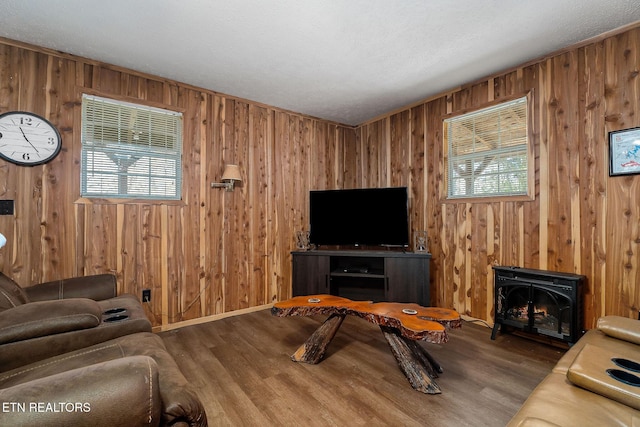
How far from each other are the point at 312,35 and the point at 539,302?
3.08 m

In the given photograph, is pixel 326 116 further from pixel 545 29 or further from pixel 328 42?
pixel 545 29

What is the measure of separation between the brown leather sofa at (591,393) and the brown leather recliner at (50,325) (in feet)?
6.67

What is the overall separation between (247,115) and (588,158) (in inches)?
139

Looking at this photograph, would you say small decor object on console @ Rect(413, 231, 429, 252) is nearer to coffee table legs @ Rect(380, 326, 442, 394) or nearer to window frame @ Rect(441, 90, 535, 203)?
window frame @ Rect(441, 90, 535, 203)

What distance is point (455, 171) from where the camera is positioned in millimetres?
3311

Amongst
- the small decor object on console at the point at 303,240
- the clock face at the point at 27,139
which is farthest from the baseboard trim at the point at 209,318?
the clock face at the point at 27,139

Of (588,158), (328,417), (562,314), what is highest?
(588,158)

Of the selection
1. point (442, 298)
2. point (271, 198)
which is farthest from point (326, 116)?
point (442, 298)

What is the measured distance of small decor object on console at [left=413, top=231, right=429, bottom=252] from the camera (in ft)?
10.9

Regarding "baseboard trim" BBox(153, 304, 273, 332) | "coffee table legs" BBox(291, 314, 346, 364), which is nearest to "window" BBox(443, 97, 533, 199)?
"coffee table legs" BBox(291, 314, 346, 364)

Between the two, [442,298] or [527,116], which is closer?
[527,116]

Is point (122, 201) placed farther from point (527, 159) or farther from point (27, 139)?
point (527, 159)

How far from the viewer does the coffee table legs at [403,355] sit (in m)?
1.86

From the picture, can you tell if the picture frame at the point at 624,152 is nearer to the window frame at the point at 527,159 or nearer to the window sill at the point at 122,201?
the window frame at the point at 527,159
